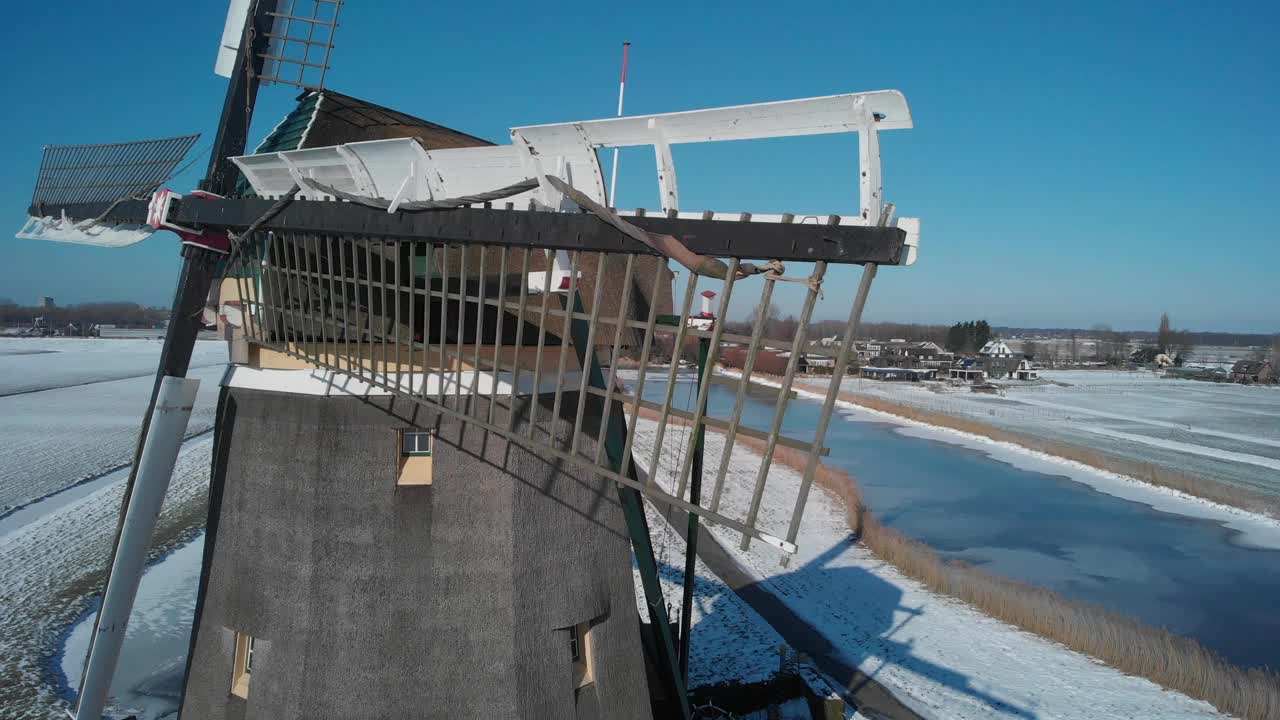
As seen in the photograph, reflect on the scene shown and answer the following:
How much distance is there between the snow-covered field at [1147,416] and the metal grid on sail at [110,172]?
99.6 feet

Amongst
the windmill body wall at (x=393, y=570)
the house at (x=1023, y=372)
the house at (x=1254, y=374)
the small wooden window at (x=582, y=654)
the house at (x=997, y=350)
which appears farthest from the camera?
the house at (x=997, y=350)

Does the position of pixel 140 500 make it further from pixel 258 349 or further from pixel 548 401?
pixel 548 401

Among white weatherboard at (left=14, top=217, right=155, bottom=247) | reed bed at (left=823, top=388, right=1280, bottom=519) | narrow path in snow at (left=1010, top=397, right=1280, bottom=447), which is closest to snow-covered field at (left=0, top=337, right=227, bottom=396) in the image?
white weatherboard at (left=14, top=217, right=155, bottom=247)

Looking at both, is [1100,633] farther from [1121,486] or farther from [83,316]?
[83,316]

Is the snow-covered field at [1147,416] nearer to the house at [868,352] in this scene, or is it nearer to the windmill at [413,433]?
the house at [868,352]

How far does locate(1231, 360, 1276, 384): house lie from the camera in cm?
7488

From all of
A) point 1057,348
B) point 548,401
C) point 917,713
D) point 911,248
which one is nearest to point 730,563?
point 917,713

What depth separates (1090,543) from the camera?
62.5 feet

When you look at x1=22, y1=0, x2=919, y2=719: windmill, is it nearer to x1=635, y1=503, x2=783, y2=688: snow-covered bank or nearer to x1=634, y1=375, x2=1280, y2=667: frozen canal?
x1=635, y1=503, x2=783, y2=688: snow-covered bank

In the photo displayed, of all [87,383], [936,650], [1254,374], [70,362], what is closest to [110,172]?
[936,650]

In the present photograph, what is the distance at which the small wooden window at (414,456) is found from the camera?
Result: 5191 millimetres

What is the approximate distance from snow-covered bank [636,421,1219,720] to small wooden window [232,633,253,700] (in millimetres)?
8862

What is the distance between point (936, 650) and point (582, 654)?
9.17 m

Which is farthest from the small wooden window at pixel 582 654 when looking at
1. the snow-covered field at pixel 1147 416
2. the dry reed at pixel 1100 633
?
the snow-covered field at pixel 1147 416
